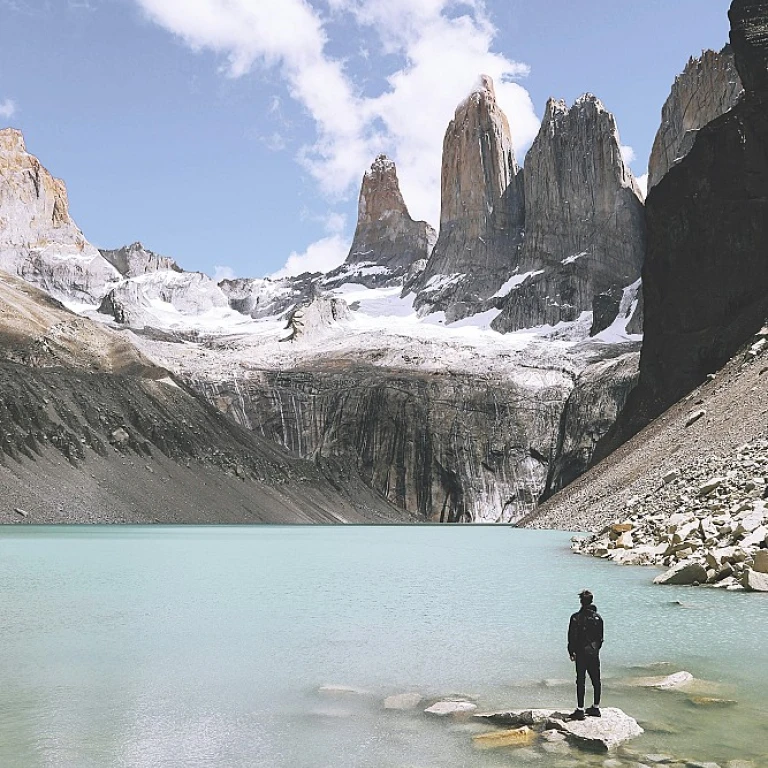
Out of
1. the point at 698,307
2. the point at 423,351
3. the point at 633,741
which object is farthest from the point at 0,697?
the point at 423,351

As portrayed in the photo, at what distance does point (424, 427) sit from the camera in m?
119

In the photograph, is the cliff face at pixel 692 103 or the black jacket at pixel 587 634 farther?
the cliff face at pixel 692 103

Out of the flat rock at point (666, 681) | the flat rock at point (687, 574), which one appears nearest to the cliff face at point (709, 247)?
the flat rock at point (687, 574)

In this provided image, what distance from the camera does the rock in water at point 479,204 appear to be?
601 feet

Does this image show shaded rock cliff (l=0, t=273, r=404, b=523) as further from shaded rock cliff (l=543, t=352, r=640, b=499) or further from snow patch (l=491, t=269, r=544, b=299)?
snow patch (l=491, t=269, r=544, b=299)

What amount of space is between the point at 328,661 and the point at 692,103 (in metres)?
138

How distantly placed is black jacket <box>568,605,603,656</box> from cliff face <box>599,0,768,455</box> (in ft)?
146

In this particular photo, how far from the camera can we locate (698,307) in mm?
57656

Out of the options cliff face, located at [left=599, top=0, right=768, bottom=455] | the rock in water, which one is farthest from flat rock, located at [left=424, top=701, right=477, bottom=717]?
the rock in water

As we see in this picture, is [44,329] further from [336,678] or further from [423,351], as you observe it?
[336,678]

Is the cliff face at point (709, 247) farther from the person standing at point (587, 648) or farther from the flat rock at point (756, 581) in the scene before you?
the person standing at point (587, 648)

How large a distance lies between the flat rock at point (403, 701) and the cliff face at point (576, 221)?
501ft

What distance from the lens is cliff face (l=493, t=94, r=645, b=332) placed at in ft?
527

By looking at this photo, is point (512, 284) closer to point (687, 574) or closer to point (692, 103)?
point (692, 103)
